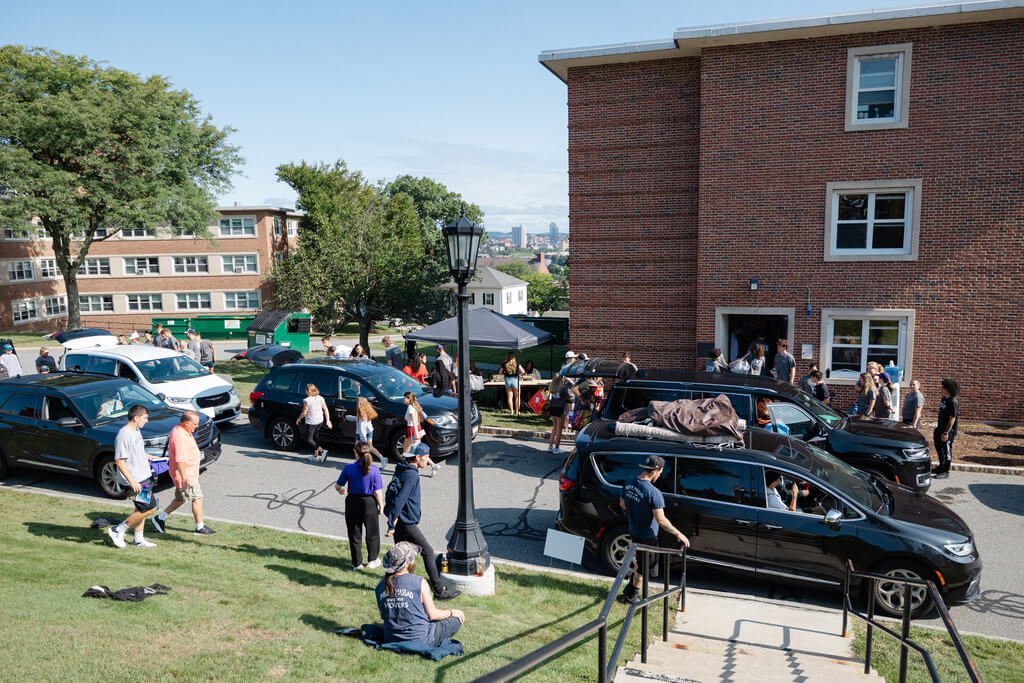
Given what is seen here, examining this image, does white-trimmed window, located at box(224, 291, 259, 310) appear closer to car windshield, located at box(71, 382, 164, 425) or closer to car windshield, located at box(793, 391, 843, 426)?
car windshield, located at box(71, 382, 164, 425)

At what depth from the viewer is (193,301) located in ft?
159

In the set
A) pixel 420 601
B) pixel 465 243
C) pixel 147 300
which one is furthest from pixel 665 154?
pixel 147 300

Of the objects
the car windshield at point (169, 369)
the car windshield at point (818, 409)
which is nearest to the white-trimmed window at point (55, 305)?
the car windshield at point (169, 369)

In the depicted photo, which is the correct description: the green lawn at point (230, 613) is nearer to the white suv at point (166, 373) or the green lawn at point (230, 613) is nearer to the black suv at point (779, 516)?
the black suv at point (779, 516)

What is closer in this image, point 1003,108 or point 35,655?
point 35,655

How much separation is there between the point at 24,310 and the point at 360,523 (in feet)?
161

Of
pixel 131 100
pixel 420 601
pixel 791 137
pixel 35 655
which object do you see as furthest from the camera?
pixel 131 100

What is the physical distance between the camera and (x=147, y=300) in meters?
48.4

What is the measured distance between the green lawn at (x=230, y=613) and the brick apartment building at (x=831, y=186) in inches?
465

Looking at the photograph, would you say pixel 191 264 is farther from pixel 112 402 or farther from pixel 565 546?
pixel 565 546

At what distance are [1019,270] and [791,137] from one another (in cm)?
584

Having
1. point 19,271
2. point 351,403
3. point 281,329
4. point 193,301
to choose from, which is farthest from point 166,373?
point 19,271

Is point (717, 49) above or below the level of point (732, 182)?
above

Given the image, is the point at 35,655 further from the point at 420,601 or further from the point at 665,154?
the point at 665,154
